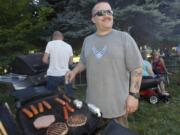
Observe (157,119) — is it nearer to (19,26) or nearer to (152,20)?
(152,20)

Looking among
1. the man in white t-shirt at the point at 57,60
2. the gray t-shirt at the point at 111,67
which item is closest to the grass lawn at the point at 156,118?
the man in white t-shirt at the point at 57,60

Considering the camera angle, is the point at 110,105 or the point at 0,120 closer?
the point at 0,120

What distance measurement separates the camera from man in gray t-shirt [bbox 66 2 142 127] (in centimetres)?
379

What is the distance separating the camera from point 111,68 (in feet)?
12.5

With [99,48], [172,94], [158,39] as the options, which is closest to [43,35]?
[158,39]

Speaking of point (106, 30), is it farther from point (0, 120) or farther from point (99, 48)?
point (0, 120)

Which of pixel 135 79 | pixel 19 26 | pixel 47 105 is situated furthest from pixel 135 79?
pixel 19 26

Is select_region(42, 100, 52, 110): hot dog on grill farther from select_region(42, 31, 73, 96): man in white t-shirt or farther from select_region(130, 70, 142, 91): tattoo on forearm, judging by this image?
select_region(42, 31, 73, 96): man in white t-shirt

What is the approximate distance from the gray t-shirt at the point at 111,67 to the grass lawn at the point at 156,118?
6.42 feet

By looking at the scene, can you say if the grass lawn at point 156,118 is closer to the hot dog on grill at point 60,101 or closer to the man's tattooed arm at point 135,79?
the man's tattooed arm at point 135,79

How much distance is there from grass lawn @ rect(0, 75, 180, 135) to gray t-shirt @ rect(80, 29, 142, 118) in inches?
77.0

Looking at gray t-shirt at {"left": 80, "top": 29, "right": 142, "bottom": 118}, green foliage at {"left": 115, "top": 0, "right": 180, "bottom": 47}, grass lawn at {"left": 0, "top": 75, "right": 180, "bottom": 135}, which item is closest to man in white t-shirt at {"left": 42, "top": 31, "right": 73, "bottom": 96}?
grass lawn at {"left": 0, "top": 75, "right": 180, "bottom": 135}

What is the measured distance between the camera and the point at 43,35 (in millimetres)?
12984

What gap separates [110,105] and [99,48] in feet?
1.78
